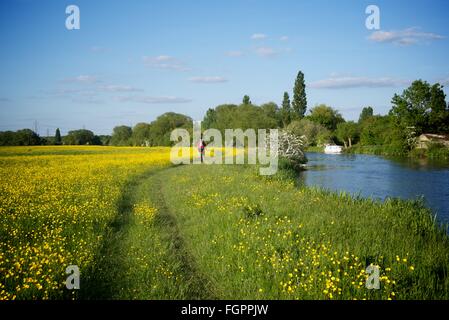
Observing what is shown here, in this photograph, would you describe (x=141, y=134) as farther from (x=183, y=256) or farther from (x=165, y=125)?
(x=183, y=256)

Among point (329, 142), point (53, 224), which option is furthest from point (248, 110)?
point (53, 224)

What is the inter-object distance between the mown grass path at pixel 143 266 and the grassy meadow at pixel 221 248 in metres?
0.03

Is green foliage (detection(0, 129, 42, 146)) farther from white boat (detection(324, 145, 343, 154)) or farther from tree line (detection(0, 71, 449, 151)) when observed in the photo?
white boat (detection(324, 145, 343, 154))

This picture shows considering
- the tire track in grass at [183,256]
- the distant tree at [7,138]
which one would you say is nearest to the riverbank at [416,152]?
the tire track in grass at [183,256]

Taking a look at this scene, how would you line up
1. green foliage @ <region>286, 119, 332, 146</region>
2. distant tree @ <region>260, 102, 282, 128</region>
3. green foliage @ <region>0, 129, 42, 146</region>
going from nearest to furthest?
1. green foliage @ <region>0, 129, 42, 146</region>
2. green foliage @ <region>286, 119, 332, 146</region>
3. distant tree @ <region>260, 102, 282, 128</region>

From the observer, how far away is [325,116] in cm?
10306

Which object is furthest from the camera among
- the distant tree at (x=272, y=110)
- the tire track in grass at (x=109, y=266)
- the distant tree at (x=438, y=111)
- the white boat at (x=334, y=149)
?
the distant tree at (x=272, y=110)

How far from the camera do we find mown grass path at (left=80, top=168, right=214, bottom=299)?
6168mm

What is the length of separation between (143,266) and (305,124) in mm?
80286

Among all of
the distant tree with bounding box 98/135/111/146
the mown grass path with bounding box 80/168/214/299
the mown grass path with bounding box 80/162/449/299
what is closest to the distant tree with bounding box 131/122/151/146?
the distant tree with bounding box 98/135/111/146

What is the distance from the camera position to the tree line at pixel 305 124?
55.7 meters

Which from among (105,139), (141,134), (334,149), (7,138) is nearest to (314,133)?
(334,149)

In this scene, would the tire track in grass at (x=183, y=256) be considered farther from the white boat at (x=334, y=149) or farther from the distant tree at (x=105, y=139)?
the distant tree at (x=105, y=139)
